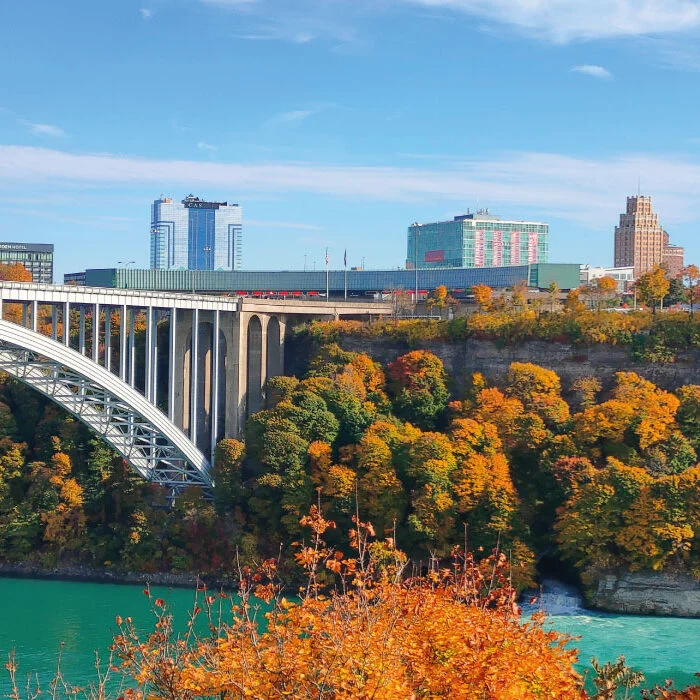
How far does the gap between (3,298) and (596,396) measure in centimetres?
2027

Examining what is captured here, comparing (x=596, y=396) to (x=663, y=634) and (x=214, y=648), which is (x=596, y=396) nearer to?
(x=663, y=634)

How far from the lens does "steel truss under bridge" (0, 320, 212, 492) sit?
3262cm

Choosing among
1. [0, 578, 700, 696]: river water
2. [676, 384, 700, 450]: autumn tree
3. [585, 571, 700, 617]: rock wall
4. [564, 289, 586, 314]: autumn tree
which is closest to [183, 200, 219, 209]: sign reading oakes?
[564, 289, 586, 314]: autumn tree

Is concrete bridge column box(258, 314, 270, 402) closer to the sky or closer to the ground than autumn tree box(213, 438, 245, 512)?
closer to the sky

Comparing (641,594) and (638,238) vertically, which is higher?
(638,238)

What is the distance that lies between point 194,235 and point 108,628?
13431 centimetres

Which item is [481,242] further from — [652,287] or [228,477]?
[228,477]

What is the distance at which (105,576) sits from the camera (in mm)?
36500

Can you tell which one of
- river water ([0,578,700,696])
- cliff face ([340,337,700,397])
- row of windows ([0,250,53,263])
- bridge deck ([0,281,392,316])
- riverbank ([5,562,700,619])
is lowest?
river water ([0,578,700,696])

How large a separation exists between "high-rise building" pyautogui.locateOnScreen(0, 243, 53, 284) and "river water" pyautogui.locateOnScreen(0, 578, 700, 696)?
7074 centimetres

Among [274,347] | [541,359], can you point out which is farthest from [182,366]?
[541,359]

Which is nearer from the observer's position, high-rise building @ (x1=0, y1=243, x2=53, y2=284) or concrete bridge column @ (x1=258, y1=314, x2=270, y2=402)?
concrete bridge column @ (x1=258, y1=314, x2=270, y2=402)

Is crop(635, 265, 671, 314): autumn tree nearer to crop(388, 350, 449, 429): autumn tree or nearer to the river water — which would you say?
crop(388, 350, 449, 429): autumn tree

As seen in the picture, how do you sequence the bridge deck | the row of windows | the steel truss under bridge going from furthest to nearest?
1. the row of windows
2. the steel truss under bridge
3. the bridge deck
